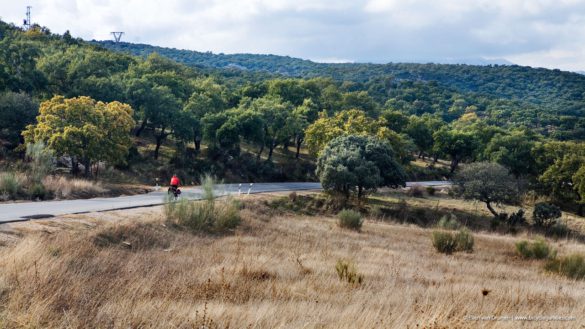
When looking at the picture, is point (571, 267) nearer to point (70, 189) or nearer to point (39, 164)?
point (70, 189)

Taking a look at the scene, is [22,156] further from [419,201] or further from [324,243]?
[419,201]

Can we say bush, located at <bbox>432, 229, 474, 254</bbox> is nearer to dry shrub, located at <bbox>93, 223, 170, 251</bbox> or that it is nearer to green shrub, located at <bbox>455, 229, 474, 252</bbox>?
green shrub, located at <bbox>455, 229, 474, 252</bbox>

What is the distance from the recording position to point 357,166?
3769 cm

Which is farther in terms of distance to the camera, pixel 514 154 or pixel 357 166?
pixel 514 154

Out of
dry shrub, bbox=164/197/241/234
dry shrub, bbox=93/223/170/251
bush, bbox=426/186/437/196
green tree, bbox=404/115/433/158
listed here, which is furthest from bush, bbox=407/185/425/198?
dry shrub, bbox=93/223/170/251

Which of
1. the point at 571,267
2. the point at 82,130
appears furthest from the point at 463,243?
the point at 82,130

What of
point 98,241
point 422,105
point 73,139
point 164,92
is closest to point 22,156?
point 73,139

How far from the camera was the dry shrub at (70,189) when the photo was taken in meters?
22.3

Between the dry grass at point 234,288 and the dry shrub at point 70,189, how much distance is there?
783cm

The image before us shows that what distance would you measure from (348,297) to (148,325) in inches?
148

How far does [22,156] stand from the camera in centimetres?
3912

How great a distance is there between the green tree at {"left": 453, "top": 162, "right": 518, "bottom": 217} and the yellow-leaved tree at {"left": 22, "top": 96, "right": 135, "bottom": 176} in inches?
1124

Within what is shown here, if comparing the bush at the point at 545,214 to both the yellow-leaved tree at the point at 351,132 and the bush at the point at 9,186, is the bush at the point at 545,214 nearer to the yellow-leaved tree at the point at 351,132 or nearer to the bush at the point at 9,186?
the yellow-leaved tree at the point at 351,132

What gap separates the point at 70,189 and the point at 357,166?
21441mm
